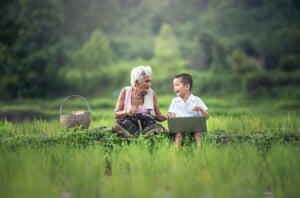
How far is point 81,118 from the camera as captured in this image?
5.71m

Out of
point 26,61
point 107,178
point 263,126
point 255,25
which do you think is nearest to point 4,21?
point 26,61

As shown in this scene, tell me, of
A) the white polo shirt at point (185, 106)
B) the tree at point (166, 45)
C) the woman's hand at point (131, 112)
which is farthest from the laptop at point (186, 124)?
the tree at point (166, 45)

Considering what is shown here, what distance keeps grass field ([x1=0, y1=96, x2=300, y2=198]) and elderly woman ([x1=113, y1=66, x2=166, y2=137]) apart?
0.10 metres

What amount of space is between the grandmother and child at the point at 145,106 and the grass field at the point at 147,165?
11 cm

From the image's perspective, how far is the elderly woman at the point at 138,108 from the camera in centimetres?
543

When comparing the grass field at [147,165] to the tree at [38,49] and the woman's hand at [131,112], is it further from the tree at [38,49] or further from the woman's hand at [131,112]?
the tree at [38,49]

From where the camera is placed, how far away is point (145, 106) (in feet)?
18.1

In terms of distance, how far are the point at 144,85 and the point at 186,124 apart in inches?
19.8

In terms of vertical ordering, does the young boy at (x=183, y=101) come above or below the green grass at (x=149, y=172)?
above

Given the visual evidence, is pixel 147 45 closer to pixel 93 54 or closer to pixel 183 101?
pixel 93 54

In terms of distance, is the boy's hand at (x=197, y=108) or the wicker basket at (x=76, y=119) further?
the wicker basket at (x=76, y=119)

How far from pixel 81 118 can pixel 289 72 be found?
55.2ft

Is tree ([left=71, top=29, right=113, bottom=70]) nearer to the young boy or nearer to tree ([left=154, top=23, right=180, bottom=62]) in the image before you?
tree ([left=154, top=23, right=180, bottom=62])

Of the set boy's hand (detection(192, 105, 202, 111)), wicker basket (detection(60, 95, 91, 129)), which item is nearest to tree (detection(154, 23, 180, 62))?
wicker basket (detection(60, 95, 91, 129))
